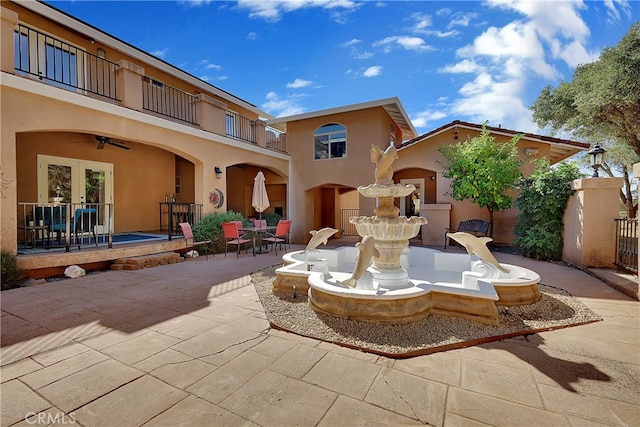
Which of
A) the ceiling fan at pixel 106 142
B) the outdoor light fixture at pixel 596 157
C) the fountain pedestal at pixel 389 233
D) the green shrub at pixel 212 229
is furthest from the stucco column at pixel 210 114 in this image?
the outdoor light fixture at pixel 596 157

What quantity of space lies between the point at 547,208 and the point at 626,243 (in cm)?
189

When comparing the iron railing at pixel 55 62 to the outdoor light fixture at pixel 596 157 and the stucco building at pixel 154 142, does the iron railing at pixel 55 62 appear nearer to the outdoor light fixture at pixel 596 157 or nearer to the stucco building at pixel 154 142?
the stucco building at pixel 154 142

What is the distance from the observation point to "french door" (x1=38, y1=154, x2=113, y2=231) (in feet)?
28.4

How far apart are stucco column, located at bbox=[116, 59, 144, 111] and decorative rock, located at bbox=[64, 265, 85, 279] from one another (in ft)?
15.1

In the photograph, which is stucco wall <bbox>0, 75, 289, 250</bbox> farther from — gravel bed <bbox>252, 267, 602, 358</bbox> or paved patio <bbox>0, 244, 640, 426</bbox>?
gravel bed <bbox>252, 267, 602, 358</bbox>

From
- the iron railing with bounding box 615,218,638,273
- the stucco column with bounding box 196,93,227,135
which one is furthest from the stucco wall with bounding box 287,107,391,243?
the iron railing with bounding box 615,218,638,273

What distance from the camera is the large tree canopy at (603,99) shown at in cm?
1059

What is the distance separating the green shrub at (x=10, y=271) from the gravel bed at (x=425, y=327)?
16.7ft

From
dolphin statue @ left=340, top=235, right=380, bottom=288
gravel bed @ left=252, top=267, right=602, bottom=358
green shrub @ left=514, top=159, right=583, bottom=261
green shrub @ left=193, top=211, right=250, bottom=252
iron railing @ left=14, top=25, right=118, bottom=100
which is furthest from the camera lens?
green shrub @ left=193, top=211, right=250, bottom=252

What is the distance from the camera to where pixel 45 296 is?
4.84 metres

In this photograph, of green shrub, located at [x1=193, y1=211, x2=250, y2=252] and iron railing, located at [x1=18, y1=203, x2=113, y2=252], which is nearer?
iron railing, located at [x1=18, y1=203, x2=113, y2=252]

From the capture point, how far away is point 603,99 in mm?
11023

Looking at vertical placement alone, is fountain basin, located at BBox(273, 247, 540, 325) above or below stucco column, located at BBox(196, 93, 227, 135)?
below

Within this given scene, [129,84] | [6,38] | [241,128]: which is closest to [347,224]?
[241,128]
